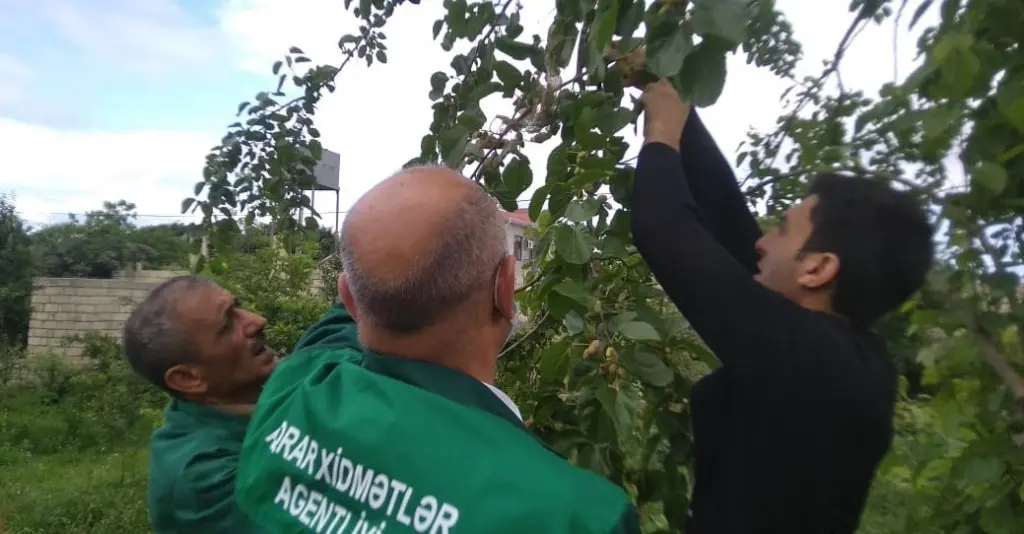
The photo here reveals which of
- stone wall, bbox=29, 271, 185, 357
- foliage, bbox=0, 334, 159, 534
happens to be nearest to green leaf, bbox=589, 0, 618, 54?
foliage, bbox=0, 334, 159, 534

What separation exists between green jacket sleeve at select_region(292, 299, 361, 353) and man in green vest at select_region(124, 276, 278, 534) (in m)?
0.22

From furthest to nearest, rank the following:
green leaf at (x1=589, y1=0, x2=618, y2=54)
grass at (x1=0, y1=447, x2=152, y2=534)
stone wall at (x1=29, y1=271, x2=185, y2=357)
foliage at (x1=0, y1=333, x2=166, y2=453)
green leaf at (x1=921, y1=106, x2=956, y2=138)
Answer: stone wall at (x1=29, y1=271, x2=185, y2=357)
foliage at (x1=0, y1=333, x2=166, y2=453)
grass at (x1=0, y1=447, x2=152, y2=534)
green leaf at (x1=921, y1=106, x2=956, y2=138)
green leaf at (x1=589, y1=0, x2=618, y2=54)

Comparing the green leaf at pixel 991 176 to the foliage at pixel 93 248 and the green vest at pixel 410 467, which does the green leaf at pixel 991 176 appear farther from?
the foliage at pixel 93 248

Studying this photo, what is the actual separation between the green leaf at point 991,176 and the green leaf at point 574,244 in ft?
2.15

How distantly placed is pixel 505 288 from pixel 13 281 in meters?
10.9

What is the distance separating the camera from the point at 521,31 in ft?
5.95

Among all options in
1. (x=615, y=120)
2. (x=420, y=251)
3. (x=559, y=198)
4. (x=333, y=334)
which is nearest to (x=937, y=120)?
(x=615, y=120)

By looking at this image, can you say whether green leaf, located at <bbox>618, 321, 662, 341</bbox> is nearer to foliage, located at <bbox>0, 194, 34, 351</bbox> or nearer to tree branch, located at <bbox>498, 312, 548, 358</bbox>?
tree branch, located at <bbox>498, 312, 548, 358</bbox>

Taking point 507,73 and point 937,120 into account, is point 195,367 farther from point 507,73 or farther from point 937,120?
point 937,120

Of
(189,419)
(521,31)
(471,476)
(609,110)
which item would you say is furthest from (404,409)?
(521,31)

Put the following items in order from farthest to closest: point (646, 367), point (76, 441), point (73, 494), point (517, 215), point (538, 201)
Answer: point (76, 441)
point (73, 494)
point (517, 215)
point (538, 201)
point (646, 367)

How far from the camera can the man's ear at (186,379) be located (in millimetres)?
1711

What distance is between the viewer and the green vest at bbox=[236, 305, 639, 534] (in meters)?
0.83

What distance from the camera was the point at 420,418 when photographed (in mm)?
912
